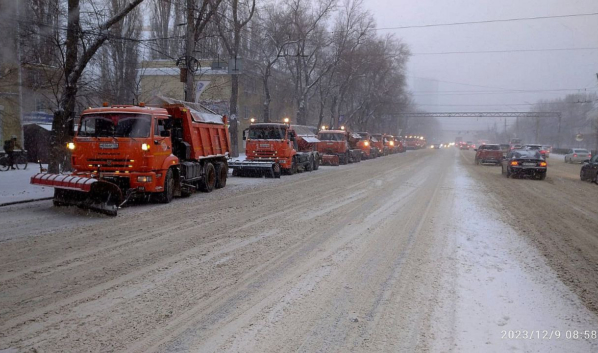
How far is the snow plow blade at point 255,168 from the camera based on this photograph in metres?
22.8

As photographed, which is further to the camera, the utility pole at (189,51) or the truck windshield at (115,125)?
the utility pole at (189,51)

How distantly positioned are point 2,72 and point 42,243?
16.3 m

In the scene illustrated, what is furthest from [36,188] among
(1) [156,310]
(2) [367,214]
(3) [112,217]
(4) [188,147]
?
(1) [156,310]

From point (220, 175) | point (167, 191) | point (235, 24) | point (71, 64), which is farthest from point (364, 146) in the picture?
point (167, 191)

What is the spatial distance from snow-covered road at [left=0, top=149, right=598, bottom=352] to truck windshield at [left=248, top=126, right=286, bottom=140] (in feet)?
42.2

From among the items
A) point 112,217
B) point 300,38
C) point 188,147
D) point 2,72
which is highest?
point 300,38

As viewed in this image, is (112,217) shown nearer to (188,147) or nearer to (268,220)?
(268,220)

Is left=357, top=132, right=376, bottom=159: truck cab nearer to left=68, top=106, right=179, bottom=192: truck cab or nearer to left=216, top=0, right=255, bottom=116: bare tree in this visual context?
left=216, top=0, right=255, bottom=116: bare tree

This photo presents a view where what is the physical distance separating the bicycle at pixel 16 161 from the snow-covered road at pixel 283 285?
1494 centimetres

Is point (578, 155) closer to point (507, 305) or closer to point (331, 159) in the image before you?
point (331, 159)

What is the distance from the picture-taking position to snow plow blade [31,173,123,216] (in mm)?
11109

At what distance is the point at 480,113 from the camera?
116875 mm

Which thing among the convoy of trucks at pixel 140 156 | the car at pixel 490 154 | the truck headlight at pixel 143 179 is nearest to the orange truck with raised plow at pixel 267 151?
the convoy of trucks at pixel 140 156

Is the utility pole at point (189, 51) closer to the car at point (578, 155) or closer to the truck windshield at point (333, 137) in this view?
the truck windshield at point (333, 137)
